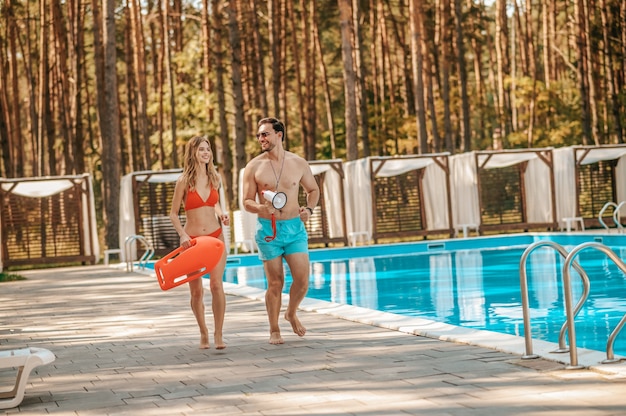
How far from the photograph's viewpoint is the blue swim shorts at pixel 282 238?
7.26 m

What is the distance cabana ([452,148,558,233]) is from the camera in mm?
23734

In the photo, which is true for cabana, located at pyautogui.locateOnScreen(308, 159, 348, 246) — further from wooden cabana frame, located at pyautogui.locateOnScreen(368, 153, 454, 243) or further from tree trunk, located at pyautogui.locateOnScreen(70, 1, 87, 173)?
tree trunk, located at pyautogui.locateOnScreen(70, 1, 87, 173)

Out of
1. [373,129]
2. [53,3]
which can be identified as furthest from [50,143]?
[373,129]

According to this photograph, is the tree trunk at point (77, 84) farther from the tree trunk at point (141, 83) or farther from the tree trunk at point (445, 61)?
the tree trunk at point (445, 61)

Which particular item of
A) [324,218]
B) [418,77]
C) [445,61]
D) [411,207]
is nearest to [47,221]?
[324,218]

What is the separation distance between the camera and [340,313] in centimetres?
932

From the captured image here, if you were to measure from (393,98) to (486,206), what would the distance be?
18339 millimetres

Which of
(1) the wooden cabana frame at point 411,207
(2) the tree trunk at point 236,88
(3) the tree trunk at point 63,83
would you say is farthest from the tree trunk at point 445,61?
(3) the tree trunk at point 63,83

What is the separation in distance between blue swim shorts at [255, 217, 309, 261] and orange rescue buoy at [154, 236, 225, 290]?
0.37 m

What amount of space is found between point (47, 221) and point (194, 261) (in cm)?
1599

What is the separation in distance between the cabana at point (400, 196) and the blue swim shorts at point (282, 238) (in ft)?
51.0

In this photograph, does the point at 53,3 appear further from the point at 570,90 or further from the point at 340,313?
the point at 340,313

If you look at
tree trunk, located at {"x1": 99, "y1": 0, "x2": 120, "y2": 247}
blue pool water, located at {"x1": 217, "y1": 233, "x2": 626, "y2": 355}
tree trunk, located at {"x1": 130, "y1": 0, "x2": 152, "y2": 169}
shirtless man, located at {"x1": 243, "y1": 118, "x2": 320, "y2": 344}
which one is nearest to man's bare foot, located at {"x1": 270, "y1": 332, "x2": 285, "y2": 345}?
shirtless man, located at {"x1": 243, "y1": 118, "x2": 320, "y2": 344}

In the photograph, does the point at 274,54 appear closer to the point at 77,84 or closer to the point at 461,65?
the point at 461,65
